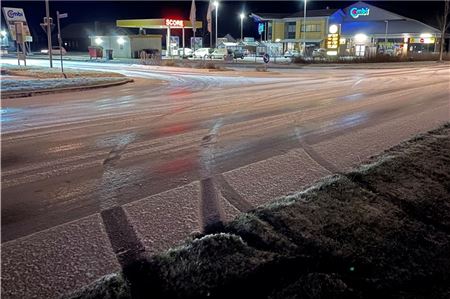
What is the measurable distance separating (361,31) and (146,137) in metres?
67.0

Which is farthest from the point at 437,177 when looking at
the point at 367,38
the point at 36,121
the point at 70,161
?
the point at 367,38

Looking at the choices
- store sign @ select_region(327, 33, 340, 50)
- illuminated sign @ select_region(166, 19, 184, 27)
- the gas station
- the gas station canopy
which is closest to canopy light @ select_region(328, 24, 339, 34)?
store sign @ select_region(327, 33, 340, 50)

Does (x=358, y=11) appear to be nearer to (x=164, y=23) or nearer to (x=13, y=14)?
(x=164, y=23)

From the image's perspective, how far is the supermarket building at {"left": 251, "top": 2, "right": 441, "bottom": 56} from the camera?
66500 millimetres

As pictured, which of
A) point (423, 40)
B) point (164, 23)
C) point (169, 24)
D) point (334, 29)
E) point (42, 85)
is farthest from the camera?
point (423, 40)

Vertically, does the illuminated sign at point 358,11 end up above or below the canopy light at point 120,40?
above

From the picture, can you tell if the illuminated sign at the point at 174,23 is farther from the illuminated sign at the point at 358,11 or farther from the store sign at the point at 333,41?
the illuminated sign at the point at 358,11

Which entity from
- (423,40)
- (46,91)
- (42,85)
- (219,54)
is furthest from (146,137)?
(423,40)

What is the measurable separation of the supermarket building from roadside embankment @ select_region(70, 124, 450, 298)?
61838mm

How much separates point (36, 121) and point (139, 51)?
4364 centimetres

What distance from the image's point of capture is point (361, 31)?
227ft

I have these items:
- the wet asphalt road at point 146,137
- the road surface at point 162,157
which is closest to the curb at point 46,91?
the wet asphalt road at point 146,137

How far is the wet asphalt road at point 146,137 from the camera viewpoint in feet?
18.0

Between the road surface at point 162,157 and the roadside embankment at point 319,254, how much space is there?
16.3 inches
